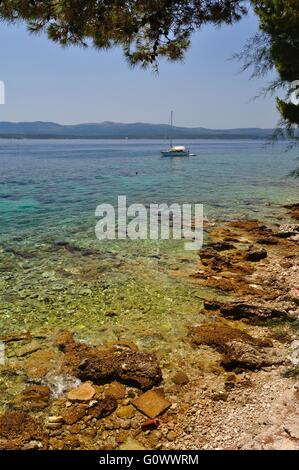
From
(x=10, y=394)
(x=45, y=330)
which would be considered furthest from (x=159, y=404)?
(x=45, y=330)

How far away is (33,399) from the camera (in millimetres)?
5727

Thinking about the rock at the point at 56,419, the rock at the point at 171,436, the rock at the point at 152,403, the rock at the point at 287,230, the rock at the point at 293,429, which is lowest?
the rock at the point at 56,419

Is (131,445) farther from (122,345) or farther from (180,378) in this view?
(122,345)

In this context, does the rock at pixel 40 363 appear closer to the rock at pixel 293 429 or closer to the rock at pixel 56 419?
the rock at pixel 56 419

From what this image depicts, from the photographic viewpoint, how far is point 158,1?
23.8 feet

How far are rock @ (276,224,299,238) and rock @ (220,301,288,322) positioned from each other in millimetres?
7521

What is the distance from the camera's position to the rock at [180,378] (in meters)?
6.03

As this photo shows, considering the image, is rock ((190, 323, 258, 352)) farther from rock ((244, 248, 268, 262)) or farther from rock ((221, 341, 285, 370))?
rock ((244, 248, 268, 262))

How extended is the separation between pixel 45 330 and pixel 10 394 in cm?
197

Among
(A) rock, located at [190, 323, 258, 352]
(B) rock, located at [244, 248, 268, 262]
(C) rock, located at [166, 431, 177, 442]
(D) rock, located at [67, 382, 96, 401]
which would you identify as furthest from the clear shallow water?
(C) rock, located at [166, 431, 177, 442]

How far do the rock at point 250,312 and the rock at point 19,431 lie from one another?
15.6 ft

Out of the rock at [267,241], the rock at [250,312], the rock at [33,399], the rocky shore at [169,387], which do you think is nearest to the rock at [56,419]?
the rocky shore at [169,387]

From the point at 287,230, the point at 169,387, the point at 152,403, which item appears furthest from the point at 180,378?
the point at 287,230

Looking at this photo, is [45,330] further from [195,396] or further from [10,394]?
[195,396]
